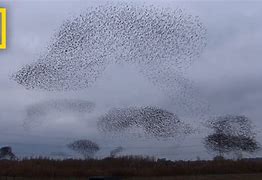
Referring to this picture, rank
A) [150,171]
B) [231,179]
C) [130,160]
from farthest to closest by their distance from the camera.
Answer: [130,160] → [150,171] → [231,179]

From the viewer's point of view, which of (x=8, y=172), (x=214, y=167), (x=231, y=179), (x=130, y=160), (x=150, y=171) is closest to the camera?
(x=231, y=179)

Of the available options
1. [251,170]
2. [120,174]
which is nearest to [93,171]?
[120,174]

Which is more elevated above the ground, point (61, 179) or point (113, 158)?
point (113, 158)

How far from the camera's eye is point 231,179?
3494 centimetres

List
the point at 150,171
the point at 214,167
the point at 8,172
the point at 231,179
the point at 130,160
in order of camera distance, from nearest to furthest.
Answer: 1. the point at 231,179
2. the point at 8,172
3. the point at 150,171
4. the point at 214,167
5. the point at 130,160

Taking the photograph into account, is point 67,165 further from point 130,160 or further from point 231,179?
point 231,179

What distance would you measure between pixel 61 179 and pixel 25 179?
111 inches

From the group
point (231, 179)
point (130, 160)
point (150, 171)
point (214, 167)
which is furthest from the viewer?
point (130, 160)

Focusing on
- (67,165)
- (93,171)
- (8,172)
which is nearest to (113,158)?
(67,165)

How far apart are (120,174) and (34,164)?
345 inches

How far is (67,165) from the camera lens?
47250mm

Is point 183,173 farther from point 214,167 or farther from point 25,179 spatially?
point 25,179

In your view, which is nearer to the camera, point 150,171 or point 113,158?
point 150,171

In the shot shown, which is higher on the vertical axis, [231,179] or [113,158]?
[113,158]
